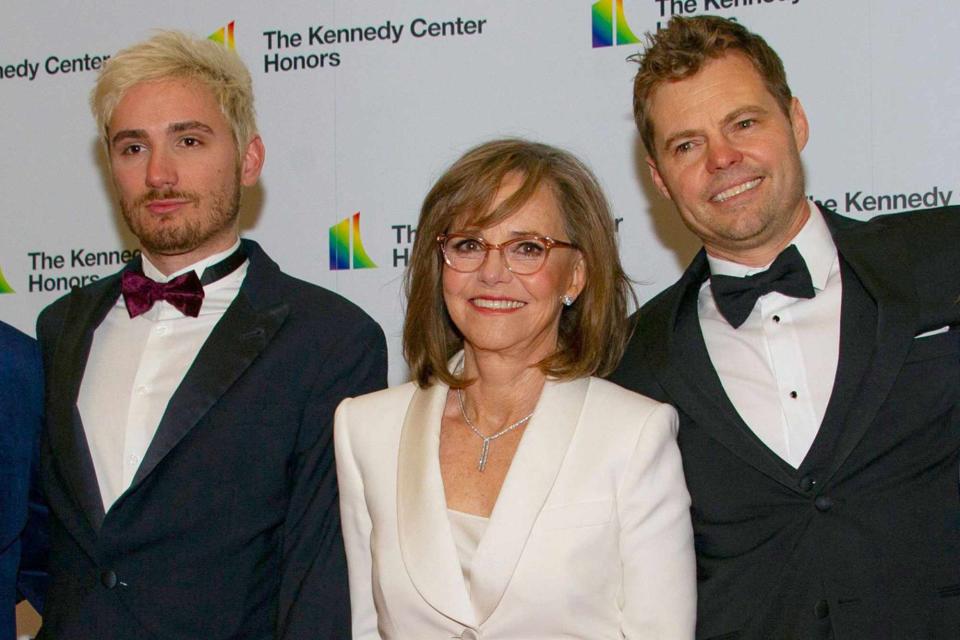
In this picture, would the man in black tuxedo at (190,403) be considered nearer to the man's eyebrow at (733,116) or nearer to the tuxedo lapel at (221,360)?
the tuxedo lapel at (221,360)

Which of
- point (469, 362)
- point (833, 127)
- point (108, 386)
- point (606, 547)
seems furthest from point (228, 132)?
point (833, 127)

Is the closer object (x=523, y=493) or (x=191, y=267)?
(x=523, y=493)

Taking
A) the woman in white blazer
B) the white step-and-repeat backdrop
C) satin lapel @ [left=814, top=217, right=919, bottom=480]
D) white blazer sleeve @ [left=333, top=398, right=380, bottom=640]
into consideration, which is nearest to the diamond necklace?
the woman in white blazer

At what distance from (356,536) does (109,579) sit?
57 centimetres

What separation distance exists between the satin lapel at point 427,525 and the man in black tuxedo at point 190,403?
1.02ft

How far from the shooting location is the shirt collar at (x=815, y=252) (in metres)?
2.74

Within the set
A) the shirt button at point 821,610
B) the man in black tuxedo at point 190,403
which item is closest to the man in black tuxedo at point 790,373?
the shirt button at point 821,610

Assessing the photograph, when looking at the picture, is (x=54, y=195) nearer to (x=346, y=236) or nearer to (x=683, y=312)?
(x=346, y=236)

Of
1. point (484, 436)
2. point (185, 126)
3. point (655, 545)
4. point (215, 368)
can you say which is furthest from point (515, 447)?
point (185, 126)

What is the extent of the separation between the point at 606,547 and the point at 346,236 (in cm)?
201

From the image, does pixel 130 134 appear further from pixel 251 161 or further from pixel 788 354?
pixel 788 354

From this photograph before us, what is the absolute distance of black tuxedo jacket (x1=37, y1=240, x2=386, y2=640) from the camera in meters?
2.67

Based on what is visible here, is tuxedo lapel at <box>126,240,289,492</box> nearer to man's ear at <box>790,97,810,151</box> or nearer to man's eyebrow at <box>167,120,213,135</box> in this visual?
man's eyebrow at <box>167,120,213,135</box>

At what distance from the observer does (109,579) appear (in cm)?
266
